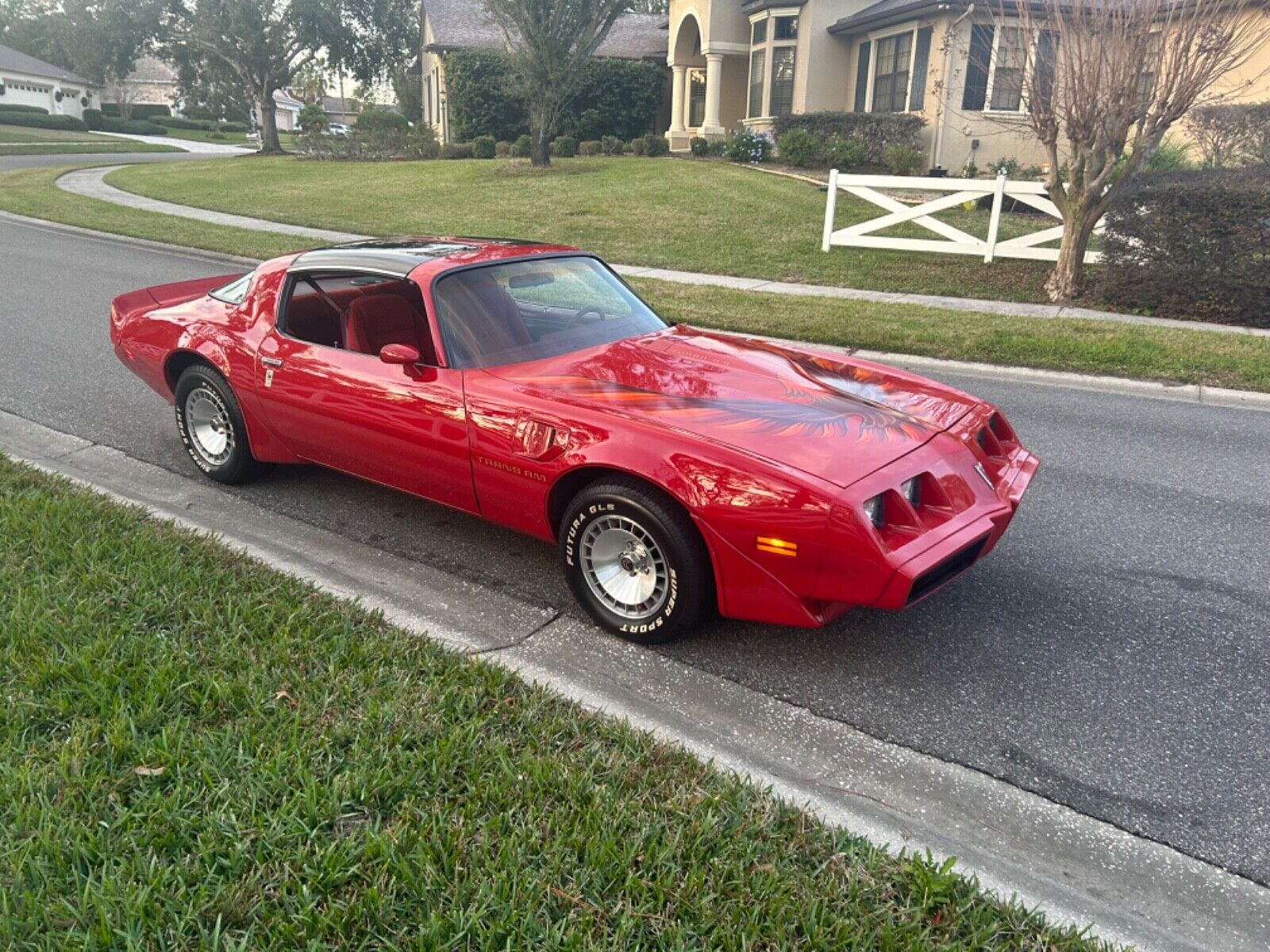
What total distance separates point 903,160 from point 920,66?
391cm

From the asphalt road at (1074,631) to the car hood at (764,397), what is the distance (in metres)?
0.86

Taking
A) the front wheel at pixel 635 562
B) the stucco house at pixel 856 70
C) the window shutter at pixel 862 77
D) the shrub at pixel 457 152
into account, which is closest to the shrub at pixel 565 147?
the shrub at pixel 457 152

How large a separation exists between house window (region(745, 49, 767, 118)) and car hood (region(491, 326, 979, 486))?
25.7m

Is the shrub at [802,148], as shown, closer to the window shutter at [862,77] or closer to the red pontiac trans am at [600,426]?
the window shutter at [862,77]

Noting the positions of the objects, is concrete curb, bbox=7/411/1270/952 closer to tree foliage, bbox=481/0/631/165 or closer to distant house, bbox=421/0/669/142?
tree foliage, bbox=481/0/631/165

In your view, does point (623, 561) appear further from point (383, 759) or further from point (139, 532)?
point (139, 532)

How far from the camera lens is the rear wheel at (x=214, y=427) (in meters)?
5.34

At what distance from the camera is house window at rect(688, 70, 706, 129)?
32438 mm

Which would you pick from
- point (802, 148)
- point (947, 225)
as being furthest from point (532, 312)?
point (802, 148)

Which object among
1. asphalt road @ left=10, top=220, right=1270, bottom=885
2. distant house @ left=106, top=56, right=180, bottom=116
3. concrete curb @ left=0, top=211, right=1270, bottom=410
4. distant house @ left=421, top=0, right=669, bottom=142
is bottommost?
asphalt road @ left=10, top=220, right=1270, bottom=885

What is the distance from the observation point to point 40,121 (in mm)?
58812

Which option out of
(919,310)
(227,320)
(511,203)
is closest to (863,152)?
(511,203)

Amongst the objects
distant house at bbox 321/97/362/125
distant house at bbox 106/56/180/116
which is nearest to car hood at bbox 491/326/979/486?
distant house at bbox 321/97/362/125

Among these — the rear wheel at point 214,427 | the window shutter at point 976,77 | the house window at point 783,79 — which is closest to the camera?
the rear wheel at point 214,427
